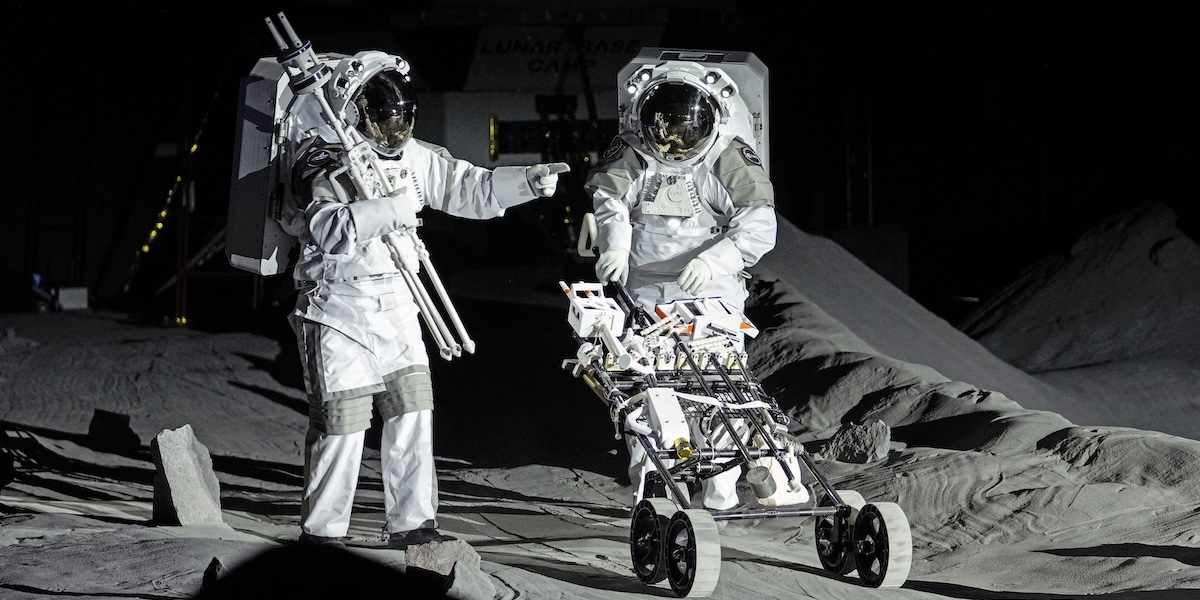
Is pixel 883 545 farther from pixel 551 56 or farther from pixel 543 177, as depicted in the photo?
pixel 551 56

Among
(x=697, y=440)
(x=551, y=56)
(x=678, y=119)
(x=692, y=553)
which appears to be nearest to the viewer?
(x=692, y=553)

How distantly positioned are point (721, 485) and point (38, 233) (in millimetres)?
10796

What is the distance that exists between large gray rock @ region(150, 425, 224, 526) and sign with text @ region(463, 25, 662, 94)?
351 inches

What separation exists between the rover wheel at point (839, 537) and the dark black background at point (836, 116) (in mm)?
8247

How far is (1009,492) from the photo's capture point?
16.1 feet

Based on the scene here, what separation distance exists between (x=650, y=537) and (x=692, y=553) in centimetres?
34

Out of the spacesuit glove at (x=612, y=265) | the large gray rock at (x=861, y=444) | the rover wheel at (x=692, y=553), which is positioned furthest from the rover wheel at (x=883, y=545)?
the large gray rock at (x=861, y=444)

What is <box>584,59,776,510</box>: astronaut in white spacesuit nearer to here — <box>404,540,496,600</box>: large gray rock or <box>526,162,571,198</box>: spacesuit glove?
<box>526,162,571,198</box>: spacesuit glove

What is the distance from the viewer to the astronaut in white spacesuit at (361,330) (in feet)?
13.4

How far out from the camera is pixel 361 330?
4113 mm

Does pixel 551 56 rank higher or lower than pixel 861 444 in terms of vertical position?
higher

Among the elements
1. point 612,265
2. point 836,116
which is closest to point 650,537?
point 612,265

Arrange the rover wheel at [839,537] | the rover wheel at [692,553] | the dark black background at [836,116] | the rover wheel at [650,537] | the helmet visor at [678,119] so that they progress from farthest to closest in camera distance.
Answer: the dark black background at [836,116] < the helmet visor at [678,119] < the rover wheel at [839,537] < the rover wheel at [650,537] < the rover wheel at [692,553]

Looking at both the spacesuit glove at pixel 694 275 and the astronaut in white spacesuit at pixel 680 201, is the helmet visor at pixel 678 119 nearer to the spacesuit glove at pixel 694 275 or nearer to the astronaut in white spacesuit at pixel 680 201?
the astronaut in white spacesuit at pixel 680 201
